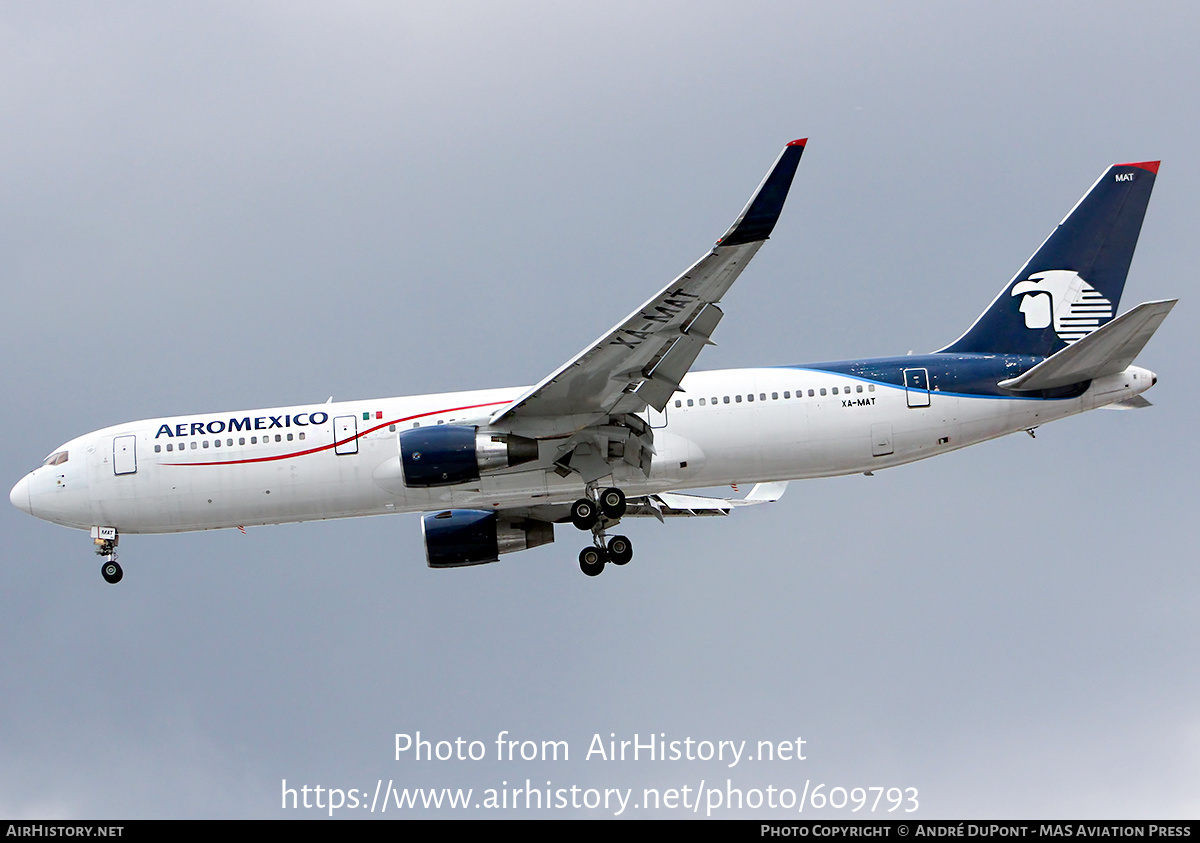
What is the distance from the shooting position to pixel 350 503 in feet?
94.1

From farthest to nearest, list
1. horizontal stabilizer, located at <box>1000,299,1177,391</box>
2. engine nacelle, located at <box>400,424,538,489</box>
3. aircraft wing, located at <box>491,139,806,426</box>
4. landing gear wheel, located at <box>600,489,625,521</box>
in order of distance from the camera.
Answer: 1. landing gear wheel, located at <box>600,489,625,521</box>
2. engine nacelle, located at <box>400,424,538,489</box>
3. horizontal stabilizer, located at <box>1000,299,1177,391</box>
4. aircraft wing, located at <box>491,139,806,426</box>

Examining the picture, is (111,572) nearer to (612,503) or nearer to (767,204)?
(612,503)

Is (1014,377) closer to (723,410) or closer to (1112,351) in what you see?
(1112,351)

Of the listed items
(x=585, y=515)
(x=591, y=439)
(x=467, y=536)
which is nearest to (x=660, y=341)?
(x=591, y=439)

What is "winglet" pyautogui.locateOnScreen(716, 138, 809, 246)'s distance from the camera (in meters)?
20.8

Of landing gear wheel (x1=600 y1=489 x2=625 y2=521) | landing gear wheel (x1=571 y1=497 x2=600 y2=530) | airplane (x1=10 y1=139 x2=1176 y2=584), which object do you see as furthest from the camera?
landing gear wheel (x1=571 y1=497 x2=600 y2=530)

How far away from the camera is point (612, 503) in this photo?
1118 inches

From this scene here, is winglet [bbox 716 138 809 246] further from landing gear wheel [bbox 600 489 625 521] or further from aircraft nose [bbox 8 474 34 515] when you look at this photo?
aircraft nose [bbox 8 474 34 515]

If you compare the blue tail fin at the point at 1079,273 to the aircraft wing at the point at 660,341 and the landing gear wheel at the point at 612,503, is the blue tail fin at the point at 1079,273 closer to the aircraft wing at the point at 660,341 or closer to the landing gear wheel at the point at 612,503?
the aircraft wing at the point at 660,341

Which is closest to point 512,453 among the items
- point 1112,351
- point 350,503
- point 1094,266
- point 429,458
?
point 429,458

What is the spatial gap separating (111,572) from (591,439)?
11363mm

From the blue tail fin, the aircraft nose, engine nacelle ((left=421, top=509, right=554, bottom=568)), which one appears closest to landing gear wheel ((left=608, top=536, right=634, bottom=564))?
engine nacelle ((left=421, top=509, right=554, bottom=568))

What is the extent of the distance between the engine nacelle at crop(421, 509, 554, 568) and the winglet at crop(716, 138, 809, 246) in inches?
479
